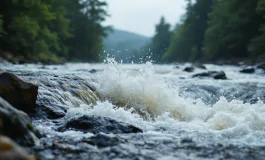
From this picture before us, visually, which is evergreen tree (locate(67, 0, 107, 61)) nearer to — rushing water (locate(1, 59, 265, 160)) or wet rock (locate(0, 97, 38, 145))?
rushing water (locate(1, 59, 265, 160))

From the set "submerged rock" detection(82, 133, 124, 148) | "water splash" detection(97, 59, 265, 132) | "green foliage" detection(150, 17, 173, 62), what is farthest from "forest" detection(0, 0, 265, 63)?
"green foliage" detection(150, 17, 173, 62)

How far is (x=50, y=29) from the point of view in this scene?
3706 centimetres

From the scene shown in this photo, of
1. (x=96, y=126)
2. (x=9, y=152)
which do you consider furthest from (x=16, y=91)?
(x=9, y=152)

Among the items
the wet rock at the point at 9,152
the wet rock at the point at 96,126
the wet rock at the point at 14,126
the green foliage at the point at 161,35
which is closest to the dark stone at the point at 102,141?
the wet rock at the point at 96,126

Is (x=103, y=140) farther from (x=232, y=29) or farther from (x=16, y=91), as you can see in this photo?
(x=232, y=29)

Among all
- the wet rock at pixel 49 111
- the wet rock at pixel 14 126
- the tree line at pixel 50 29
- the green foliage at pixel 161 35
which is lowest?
the wet rock at pixel 49 111

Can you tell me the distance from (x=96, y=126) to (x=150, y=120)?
166 cm

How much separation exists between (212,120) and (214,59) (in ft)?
115

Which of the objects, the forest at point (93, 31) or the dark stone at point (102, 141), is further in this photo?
the forest at point (93, 31)

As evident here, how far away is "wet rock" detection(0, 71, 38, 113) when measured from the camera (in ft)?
15.0

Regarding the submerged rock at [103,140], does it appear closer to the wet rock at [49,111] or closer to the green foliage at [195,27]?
the wet rock at [49,111]

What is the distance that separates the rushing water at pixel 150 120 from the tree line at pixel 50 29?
14961mm

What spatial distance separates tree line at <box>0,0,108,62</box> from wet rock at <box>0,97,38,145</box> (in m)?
17.7

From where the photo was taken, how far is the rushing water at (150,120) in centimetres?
330
